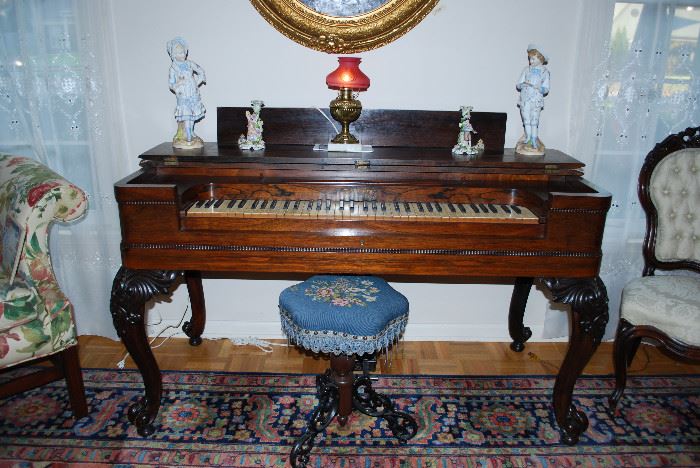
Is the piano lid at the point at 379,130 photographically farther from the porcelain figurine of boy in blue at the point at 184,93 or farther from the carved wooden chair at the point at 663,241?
the carved wooden chair at the point at 663,241

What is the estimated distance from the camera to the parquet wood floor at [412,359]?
2416 millimetres

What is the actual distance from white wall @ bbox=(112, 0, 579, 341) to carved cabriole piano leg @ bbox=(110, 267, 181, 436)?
2.73ft

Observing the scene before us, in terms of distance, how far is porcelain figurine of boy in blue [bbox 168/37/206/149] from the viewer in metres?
1.99

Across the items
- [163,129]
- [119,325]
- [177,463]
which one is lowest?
[177,463]

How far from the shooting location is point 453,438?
6.43ft

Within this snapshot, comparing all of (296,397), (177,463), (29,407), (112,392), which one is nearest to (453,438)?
(296,397)

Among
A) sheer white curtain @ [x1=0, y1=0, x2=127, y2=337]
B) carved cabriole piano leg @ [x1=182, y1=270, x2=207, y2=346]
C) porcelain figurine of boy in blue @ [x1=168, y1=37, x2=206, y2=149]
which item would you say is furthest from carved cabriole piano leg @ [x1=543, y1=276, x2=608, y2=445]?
sheer white curtain @ [x1=0, y1=0, x2=127, y2=337]

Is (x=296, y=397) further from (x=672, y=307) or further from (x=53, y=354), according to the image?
(x=672, y=307)

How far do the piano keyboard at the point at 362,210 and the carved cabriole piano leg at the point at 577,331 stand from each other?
285 mm

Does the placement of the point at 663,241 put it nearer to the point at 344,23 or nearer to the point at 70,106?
the point at 344,23

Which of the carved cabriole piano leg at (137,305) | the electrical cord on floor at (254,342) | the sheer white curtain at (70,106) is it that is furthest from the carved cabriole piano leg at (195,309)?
the carved cabriole piano leg at (137,305)

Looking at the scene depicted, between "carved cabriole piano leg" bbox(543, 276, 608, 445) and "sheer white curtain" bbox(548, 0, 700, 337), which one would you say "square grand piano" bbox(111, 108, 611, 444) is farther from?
"sheer white curtain" bbox(548, 0, 700, 337)

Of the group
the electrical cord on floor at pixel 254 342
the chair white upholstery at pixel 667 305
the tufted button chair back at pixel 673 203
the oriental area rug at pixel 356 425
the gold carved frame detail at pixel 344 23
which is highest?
the gold carved frame detail at pixel 344 23

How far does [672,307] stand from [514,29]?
130cm
